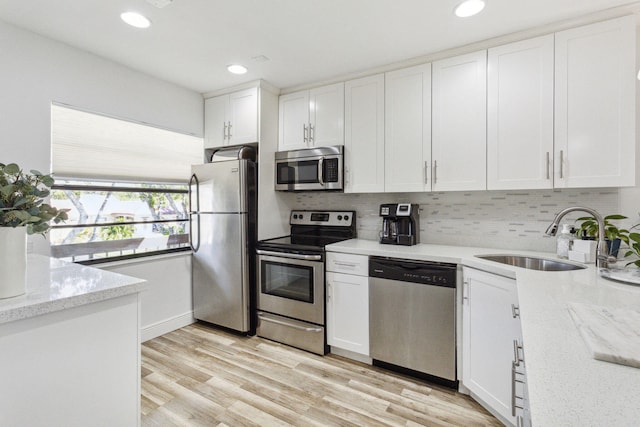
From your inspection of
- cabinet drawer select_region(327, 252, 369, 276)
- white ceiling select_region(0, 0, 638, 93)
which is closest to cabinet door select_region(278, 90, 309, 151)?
white ceiling select_region(0, 0, 638, 93)

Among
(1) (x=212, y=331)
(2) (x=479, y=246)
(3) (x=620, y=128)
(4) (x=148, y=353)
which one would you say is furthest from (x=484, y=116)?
(4) (x=148, y=353)

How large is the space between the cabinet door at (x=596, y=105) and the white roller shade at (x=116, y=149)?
3161 millimetres

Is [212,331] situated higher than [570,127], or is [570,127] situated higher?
[570,127]

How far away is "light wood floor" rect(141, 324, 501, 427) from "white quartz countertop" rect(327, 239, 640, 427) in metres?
1.05

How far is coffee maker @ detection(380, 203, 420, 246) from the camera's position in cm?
254

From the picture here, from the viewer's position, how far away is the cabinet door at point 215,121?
3.19 meters

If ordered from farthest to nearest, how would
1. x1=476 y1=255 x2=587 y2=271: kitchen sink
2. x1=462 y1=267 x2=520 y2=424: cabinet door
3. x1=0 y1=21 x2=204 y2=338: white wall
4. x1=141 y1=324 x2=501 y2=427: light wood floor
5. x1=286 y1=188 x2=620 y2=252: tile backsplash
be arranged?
x1=286 y1=188 x2=620 y2=252: tile backsplash, x1=0 y1=21 x2=204 y2=338: white wall, x1=476 y1=255 x2=587 y2=271: kitchen sink, x1=141 y1=324 x2=501 y2=427: light wood floor, x1=462 y1=267 x2=520 y2=424: cabinet door

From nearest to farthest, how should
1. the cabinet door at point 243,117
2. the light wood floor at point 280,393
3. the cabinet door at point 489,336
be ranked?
the cabinet door at point 489,336 < the light wood floor at point 280,393 < the cabinet door at point 243,117

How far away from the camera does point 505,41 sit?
2.12 m

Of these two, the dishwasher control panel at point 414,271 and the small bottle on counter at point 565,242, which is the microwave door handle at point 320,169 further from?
the small bottle on counter at point 565,242

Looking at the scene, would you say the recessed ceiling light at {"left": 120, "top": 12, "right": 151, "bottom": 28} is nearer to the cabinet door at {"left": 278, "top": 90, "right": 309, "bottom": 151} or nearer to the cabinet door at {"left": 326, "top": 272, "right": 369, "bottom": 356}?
the cabinet door at {"left": 278, "top": 90, "right": 309, "bottom": 151}

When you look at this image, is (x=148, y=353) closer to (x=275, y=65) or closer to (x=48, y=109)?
(x=48, y=109)

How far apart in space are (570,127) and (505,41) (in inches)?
28.8

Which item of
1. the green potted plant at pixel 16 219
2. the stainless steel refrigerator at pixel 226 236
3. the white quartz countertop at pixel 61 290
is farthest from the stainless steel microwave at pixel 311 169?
the green potted plant at pixel 16 219
